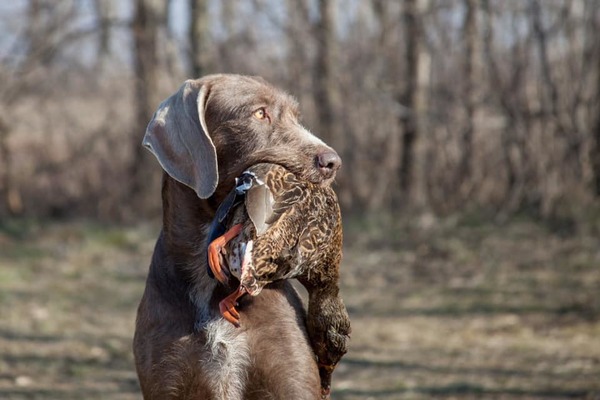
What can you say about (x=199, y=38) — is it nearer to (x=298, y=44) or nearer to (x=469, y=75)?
(x=298, y=44)

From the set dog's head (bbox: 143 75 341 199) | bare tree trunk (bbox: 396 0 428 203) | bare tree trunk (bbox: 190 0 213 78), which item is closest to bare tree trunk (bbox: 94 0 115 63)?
bare tree trunk (bbox: 190 0 213 78)

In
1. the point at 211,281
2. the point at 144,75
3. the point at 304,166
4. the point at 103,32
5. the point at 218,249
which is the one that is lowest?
the point at 144,75

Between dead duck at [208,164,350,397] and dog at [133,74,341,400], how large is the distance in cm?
14

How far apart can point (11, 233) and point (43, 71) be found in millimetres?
2539

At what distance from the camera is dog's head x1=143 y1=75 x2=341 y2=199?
13.8ft

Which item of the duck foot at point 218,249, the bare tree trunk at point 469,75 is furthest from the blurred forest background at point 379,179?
the duck foot at point 218,249

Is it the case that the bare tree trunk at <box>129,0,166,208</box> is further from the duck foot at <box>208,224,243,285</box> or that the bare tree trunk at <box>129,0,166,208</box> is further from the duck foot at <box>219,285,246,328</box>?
the duck foot at <box>208,224,243,285</box>

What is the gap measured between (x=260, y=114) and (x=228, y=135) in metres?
0.21

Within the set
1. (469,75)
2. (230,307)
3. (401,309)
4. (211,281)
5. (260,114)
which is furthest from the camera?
(469,75)

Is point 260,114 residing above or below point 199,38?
above

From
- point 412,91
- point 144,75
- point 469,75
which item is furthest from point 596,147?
point 144,75

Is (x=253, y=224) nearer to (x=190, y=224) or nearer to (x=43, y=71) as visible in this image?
(x=190, y=224)

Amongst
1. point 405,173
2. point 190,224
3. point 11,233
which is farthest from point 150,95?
point 190,224

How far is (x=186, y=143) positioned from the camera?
4.24m
